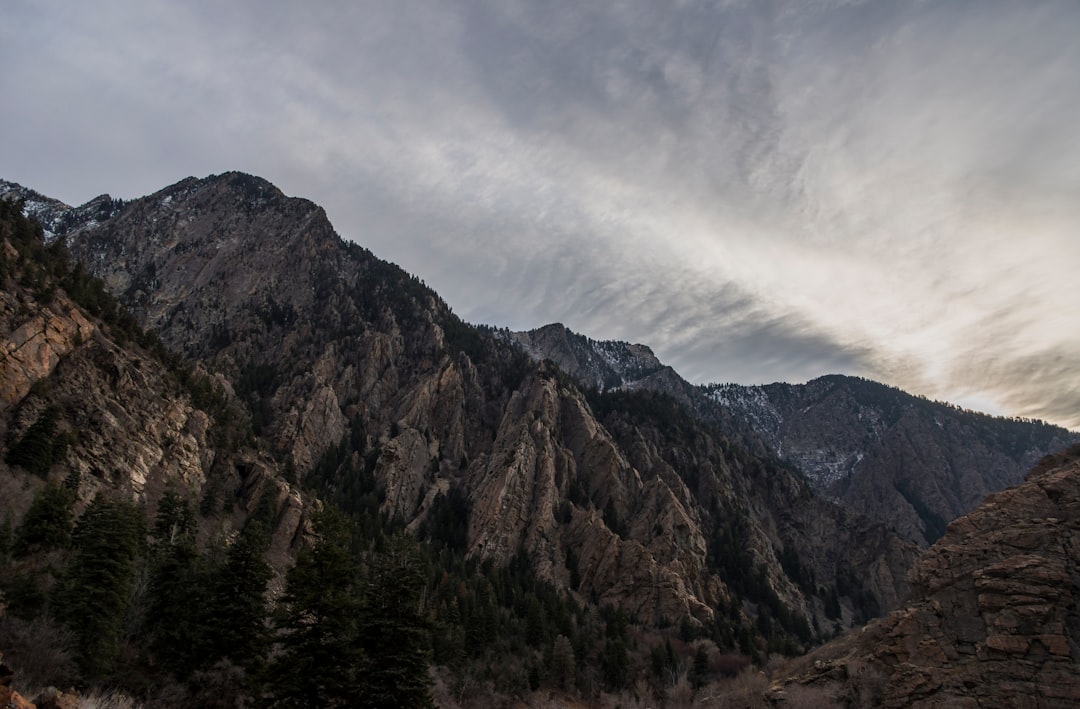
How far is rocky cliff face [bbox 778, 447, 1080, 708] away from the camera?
1486 inches

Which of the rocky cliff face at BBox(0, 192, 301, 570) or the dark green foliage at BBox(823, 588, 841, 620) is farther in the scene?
the dark green foliage at BBox(823, 588, 841, 620)

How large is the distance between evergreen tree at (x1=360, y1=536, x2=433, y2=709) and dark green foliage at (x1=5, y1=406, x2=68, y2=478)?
42.3 metres

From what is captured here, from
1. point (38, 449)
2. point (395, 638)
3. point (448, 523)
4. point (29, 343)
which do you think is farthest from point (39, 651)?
point (448, 523)

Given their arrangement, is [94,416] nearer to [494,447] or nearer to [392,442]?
[392,442]

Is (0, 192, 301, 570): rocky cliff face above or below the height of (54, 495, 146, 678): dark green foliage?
above

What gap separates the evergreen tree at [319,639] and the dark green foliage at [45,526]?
24.7m

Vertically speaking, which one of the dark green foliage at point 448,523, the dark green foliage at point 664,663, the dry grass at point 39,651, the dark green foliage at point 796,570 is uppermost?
the dark green foliage at point 796,570

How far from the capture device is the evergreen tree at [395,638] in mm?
22609

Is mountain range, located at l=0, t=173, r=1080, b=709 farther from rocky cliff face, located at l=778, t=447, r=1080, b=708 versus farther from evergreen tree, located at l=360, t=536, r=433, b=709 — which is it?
evergreen tree, located at l=360, t=536, r=433, b=709

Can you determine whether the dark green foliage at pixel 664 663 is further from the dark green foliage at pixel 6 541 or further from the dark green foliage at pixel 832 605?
the dark green foliage at pixel 832 605

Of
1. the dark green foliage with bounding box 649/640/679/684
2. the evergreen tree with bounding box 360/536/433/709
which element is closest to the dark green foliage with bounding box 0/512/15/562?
the evergreen tree with bounding box 360/536/433/709

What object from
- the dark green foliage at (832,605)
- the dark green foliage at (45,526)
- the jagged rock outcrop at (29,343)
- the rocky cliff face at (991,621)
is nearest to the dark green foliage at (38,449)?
the jagged rock outcrop at (29,343)

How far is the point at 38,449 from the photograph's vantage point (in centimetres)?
Answer: 4850

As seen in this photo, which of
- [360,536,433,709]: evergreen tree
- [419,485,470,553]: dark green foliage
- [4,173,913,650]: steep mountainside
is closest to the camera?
[360,536,433,709]: evergreen tree
